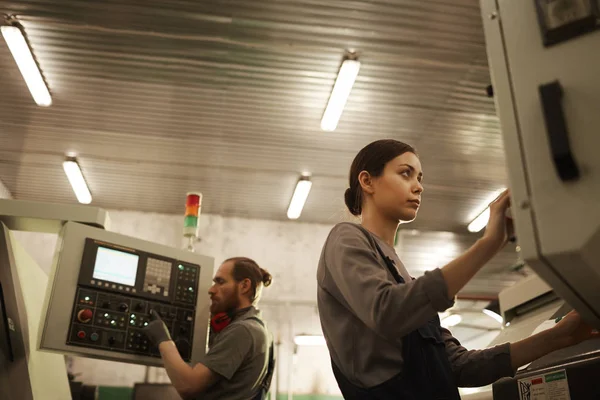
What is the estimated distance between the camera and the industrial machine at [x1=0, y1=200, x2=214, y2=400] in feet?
7.71

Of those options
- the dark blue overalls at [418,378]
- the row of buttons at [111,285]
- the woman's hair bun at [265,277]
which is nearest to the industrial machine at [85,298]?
the row of buttons at [111,285]

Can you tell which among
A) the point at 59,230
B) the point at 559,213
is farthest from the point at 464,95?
the point at 559,213

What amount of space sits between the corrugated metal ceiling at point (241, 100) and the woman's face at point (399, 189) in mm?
3024

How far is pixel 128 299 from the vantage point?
2.65m

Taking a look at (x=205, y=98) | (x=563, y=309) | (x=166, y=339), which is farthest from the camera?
(x=205, y=98)

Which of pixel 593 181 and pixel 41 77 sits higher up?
pixel 41 77

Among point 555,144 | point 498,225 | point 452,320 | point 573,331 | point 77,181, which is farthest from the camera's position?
point 452,320

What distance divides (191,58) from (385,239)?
3.83 meters

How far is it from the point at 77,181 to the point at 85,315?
4835mm

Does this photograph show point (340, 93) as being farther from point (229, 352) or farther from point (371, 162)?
point (371, 162)

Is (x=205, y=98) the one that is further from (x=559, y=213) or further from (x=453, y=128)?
(x=559, y=213)

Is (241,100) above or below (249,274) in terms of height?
above

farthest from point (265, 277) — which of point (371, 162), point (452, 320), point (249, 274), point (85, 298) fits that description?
point (452, 320)

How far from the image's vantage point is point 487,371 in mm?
1535
